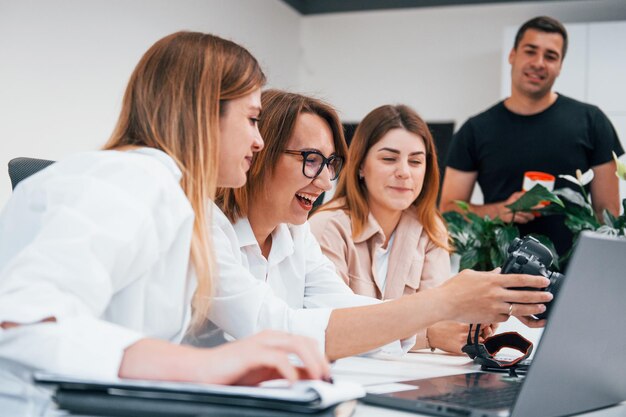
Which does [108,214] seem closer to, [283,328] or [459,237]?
[283,328]

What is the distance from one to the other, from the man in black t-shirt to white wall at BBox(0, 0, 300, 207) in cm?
182

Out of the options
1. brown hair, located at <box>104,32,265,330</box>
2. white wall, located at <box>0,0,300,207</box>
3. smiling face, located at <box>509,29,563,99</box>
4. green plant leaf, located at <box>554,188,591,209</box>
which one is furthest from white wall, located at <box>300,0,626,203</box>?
brown hair, located at <box>104,32,265,330</box>

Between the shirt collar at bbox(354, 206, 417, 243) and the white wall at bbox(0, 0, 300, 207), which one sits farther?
the white wall at bbox(0, 0, 300, 207)

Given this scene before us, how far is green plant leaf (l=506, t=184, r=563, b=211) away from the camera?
94.9 inches

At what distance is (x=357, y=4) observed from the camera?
18.4 ft

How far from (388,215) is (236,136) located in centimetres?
121

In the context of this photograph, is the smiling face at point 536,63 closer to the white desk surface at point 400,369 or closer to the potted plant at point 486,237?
the potted plant at point 486,237

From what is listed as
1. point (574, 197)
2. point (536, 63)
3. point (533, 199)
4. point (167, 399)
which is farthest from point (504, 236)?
point (167, 399)

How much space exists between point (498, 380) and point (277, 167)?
70 centimetres

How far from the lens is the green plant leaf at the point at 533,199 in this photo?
241 centimetres

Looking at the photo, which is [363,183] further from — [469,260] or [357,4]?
[357,4]

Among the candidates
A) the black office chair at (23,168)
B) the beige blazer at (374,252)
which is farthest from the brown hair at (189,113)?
the beige blazer at (374,252)

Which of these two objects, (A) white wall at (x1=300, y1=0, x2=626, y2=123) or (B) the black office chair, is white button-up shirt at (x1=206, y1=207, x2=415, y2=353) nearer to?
(B) the black office chair

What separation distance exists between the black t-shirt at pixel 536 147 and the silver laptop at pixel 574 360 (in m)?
2.00
